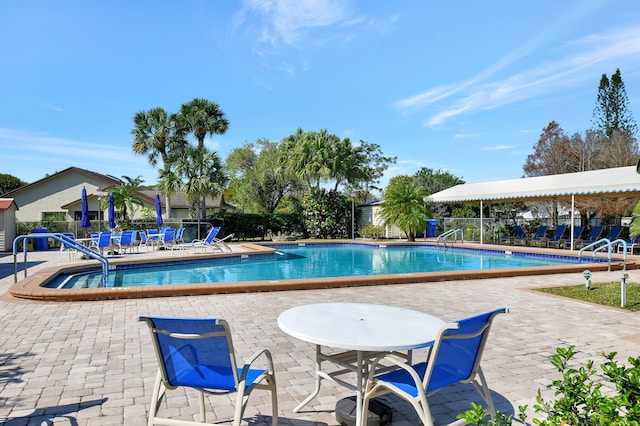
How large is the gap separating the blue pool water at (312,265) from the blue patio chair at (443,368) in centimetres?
928

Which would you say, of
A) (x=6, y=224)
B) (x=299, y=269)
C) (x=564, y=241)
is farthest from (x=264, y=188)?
(x=564, y=241)

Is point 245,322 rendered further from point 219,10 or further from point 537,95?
point 537,95

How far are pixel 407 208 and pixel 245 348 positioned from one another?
746 inches

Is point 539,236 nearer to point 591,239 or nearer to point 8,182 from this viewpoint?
point 591,239

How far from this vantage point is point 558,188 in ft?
57.7

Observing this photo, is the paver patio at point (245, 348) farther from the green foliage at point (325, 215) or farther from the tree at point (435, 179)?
the tree at point (435, 179)

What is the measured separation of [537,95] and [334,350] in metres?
23.9

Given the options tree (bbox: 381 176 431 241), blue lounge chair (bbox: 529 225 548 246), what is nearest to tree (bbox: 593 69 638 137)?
blue lounge chair (bbox: 529 225 548 246)

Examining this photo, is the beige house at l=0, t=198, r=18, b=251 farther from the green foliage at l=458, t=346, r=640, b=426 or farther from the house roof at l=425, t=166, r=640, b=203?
the green foliage at l=458, t=346, r=640, b=426

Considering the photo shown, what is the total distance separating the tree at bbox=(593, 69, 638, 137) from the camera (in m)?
33.2

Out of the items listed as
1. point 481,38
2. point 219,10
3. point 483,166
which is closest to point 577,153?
point 483,166

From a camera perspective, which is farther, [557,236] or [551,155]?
[551,155]

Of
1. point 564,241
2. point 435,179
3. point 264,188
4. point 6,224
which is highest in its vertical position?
point 435,179

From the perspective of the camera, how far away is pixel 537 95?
23562mm
